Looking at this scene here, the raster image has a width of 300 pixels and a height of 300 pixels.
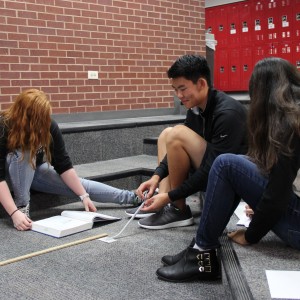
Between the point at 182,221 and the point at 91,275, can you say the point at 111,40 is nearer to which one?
the point at 182,221

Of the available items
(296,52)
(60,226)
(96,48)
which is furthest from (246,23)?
(60,226)

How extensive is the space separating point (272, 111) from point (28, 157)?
1.23 meters

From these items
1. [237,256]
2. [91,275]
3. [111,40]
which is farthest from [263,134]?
[111,40]

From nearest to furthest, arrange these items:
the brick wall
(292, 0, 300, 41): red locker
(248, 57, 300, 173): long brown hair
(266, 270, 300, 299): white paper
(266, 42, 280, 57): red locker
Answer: (266, 270, 300, 299): white paper, (248, 57, 300, 173): long brown hair, the brick wall, (292, 0, 300, 41): red locker, (266, 42, 280, 57): red locker

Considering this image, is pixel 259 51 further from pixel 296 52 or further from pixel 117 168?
pixel 117 168

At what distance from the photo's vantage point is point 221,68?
260 inches

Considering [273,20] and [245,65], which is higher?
[273,20]

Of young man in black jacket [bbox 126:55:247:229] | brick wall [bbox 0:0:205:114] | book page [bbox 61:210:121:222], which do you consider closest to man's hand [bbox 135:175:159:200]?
young man in black jacket [bbox 126:55:247:229]

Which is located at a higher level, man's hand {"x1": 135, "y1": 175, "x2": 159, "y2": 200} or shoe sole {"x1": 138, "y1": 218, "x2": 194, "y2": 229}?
man's hand {"x1": 135, "y1": 175, "x2": 159, "y2": 200}

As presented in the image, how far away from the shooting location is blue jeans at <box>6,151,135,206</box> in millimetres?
2025

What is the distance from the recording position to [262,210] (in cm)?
124

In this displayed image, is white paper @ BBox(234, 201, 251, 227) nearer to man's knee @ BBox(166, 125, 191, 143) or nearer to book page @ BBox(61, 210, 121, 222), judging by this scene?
man's knee @ BBox(166, 125, 191, 143)

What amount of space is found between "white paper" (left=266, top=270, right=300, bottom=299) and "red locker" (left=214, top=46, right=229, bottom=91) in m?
5.56

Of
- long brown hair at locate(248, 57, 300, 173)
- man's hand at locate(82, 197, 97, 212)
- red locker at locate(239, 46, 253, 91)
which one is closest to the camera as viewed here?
long brown hair at locate(248, 57, 300, 173)
